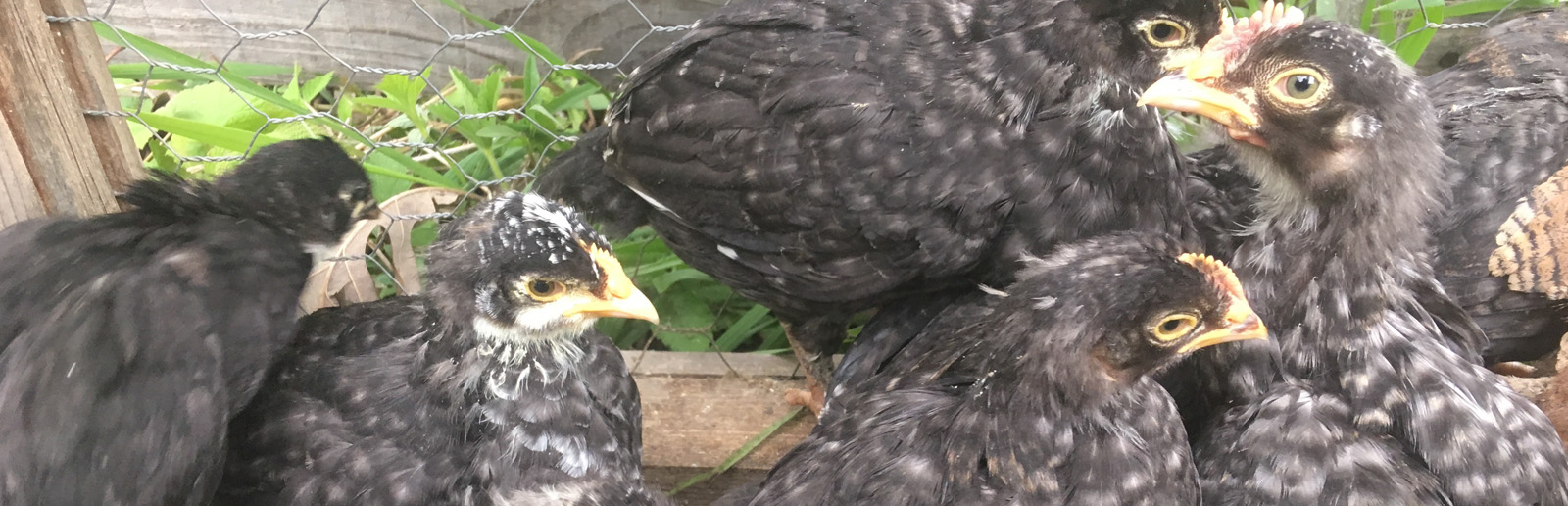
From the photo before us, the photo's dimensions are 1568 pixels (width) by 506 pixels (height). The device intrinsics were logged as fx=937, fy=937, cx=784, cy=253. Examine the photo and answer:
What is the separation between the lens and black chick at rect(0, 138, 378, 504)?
1.39 meters

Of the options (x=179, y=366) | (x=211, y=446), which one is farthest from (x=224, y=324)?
(x=211, y=446)

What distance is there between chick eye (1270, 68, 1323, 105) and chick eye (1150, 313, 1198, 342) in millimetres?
418

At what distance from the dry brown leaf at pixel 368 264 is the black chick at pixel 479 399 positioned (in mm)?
634

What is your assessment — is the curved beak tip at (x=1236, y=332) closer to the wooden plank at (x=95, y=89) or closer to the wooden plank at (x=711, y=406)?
the wooden plank at (x=711, y=406)

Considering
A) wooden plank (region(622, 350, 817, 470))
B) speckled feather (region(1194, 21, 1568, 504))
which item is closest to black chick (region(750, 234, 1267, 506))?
speckled feather (region(1194, 21, 1568, 504))

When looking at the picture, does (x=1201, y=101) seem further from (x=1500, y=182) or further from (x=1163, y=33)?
(x=1500, y=182)

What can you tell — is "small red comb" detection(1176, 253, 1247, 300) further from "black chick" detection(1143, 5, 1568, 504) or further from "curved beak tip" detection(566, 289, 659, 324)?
"curved beak tip" detection(566, 289, 659, 324)

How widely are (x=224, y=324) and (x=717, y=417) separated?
114cm

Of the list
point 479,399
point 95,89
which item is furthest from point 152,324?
point 95,89

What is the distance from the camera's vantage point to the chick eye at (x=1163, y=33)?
1.75 metres

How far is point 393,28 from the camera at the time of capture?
297 cm

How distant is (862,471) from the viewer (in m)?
1.50

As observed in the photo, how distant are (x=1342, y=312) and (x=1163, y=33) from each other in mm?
599

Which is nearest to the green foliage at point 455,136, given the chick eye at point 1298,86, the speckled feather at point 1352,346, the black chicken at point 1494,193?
the black chicken at point 1494,193
